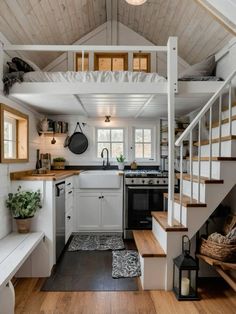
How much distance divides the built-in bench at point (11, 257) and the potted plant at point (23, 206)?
0.38 ft

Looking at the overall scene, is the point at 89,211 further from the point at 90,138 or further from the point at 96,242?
the point at 90,138

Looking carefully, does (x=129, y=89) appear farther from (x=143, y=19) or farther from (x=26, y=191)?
(x=143, y=19)

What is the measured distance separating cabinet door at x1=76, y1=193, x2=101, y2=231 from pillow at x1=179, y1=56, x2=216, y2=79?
85.2 inches

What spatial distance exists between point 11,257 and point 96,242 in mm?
1777

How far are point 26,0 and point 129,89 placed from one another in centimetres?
144

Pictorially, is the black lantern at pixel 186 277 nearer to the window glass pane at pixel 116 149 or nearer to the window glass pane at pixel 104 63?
the window glass pane at pixel 116 149

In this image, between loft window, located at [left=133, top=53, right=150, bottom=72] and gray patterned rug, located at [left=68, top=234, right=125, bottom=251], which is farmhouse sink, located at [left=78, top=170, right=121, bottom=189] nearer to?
gray patterned rug, located at [left=68, top=234, right=125, bottom=251]

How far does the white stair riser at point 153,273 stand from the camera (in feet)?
8.29

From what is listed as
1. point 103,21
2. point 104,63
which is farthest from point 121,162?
point 103,21

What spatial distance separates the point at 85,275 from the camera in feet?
9.20

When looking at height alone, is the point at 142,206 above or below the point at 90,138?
below

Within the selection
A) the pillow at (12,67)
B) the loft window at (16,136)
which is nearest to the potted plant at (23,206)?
the loft window at (16,136)

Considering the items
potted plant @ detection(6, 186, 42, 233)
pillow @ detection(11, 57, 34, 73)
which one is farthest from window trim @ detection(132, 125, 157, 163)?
potted plant @ detection(6, 186, 42, 233)

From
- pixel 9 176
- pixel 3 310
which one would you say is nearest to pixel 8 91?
pixel 9 176
